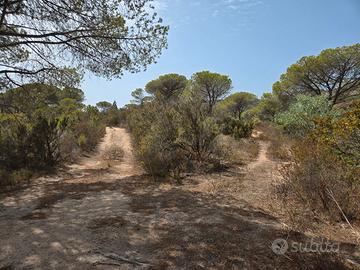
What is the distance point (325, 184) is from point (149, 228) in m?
3.24

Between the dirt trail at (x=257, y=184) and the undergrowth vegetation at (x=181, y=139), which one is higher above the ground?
the undergrowth vegetation at (x=181, y=139)

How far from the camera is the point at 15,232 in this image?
446cm

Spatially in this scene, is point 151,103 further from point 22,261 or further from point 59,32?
point 22,261

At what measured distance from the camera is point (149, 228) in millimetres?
4605

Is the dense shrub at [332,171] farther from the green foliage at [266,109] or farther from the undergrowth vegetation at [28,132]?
the green foliage at [266,109]

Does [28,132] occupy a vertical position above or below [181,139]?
above

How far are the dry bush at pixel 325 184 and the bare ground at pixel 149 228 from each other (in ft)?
2.61

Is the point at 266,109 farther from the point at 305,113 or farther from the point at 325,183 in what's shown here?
the point at 325,183

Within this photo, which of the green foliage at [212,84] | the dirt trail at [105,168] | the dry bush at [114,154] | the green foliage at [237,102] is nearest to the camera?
the dirt trail at [105,168]

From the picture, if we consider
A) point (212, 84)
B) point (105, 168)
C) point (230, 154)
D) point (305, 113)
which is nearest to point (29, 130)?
point (105, 168)

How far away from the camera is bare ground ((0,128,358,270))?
341 cm

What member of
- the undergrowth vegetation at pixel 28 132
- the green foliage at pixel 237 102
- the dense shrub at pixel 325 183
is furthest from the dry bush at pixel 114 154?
the green foliage at pixel 237 102

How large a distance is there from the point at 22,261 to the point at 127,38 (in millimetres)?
6699

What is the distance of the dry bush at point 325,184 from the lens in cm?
491
